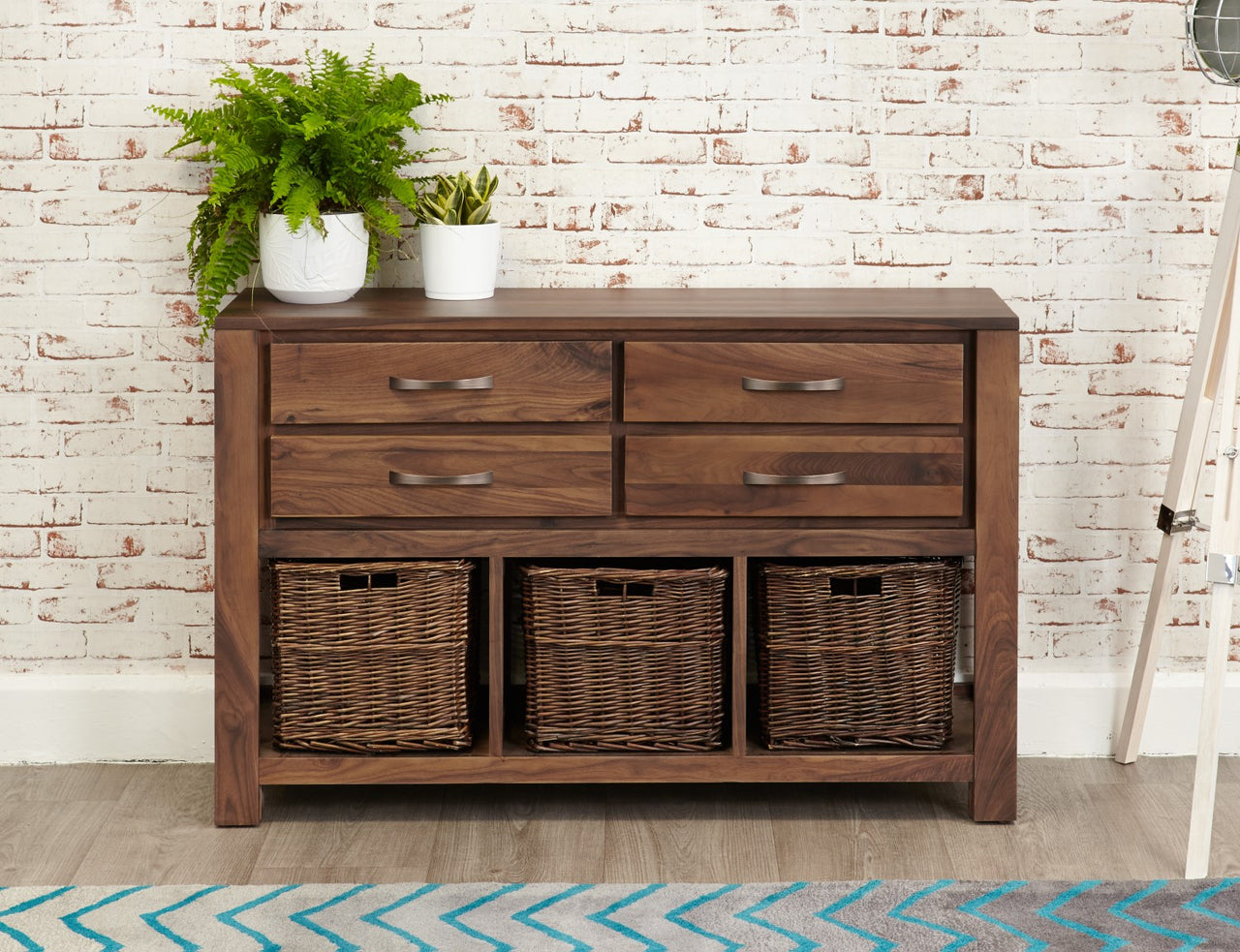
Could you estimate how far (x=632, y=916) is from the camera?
2305mm

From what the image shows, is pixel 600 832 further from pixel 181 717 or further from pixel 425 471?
pixel 181 717

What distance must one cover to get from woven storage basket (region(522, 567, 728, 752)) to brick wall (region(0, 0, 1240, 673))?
0.67 meters

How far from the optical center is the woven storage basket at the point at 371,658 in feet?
8.54

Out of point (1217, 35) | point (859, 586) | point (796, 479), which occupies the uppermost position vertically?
point (1217, 35)

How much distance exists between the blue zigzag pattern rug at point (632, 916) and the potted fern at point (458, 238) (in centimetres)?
107

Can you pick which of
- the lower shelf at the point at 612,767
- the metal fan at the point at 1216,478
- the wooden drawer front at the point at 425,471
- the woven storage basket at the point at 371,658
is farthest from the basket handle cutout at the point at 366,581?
the metal fan at the point at 1216,478

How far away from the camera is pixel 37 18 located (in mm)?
2822

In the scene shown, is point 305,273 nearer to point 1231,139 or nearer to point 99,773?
point 99,773

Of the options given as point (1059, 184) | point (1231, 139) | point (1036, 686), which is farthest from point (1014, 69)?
point (1036, 686)

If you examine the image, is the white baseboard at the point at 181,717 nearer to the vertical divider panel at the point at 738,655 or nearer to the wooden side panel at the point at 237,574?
Answer: the wooden side panel at the point at 237,574

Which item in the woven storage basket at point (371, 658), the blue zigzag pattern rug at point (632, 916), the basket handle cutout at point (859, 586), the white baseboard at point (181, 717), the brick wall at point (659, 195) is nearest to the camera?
the blue zigzag pattern rug at point (632, 916)

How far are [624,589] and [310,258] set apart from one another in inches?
31.9

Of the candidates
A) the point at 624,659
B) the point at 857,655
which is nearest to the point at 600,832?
the point at 624,659

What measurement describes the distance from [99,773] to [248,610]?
1.99 feet
